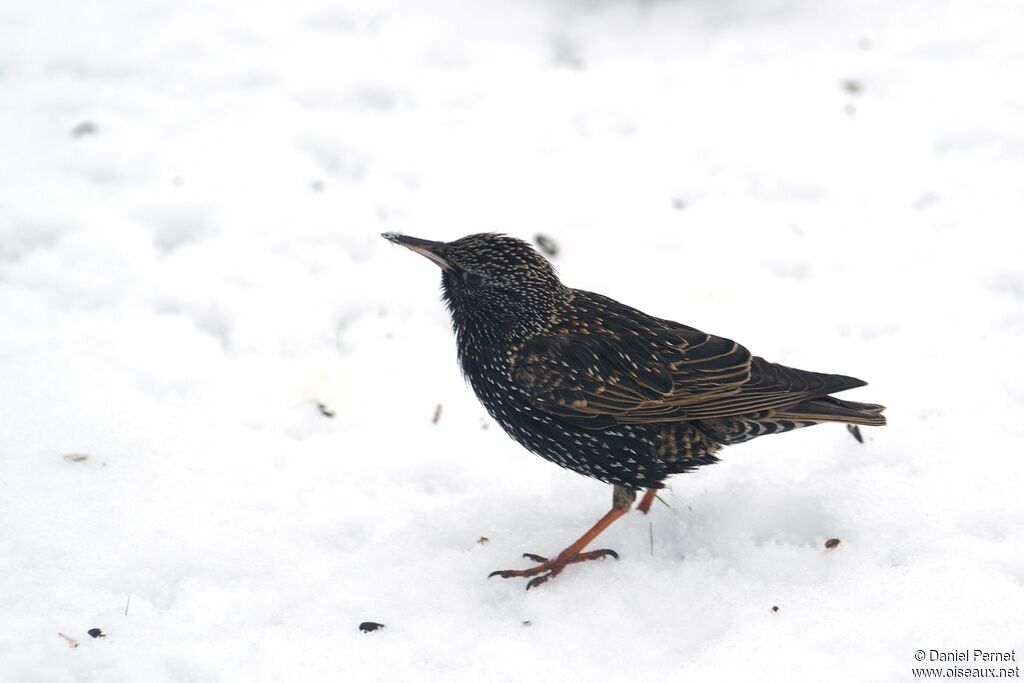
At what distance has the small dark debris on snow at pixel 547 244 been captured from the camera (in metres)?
5.57

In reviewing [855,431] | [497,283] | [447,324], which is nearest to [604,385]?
[497,283]

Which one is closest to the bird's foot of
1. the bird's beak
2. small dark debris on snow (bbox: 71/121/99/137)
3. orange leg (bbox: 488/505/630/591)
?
orange leg (bbox: 488/505/630/591)

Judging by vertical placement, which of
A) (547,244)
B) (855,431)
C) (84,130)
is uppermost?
(84,130)

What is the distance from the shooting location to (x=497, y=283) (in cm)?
402

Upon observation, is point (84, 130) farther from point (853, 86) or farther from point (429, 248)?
point (853, 86)

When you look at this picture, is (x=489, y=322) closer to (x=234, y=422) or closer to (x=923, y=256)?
(x=234, y=422)

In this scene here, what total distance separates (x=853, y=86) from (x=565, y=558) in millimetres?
3950

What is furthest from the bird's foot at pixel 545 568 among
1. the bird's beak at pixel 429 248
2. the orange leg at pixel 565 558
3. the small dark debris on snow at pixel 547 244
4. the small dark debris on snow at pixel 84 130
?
the small dark debris on snow at pixel 84 130

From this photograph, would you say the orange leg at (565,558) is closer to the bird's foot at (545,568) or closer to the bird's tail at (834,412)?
the bird's foot at (545,568)

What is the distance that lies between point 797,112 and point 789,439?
2671 mm

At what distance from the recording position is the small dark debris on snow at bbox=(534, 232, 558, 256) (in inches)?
219

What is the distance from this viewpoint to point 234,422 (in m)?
4.48

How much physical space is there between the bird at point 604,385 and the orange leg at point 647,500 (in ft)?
0.60

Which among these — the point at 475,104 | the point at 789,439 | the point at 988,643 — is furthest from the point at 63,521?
the point at 475,104
